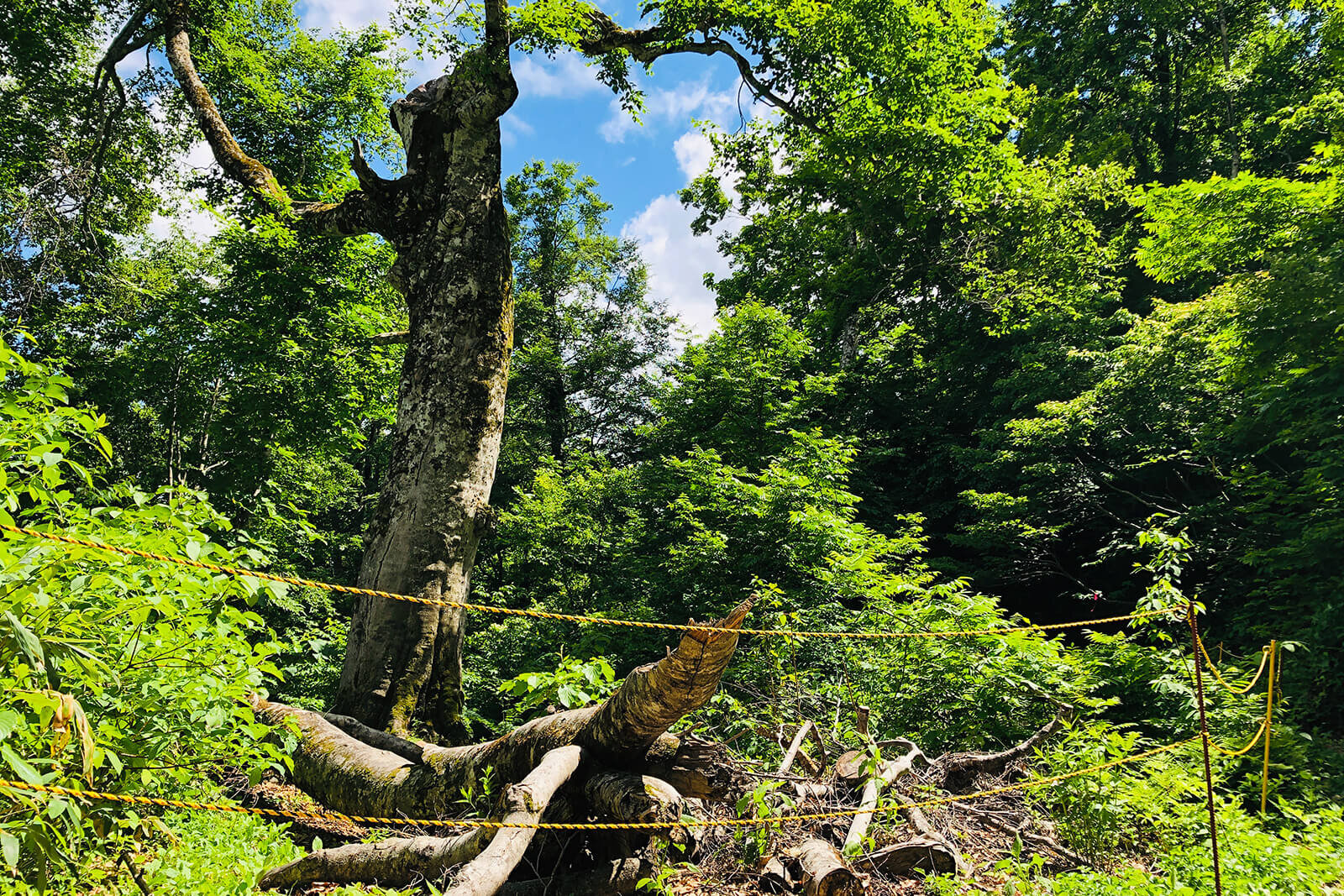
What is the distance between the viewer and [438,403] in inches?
203

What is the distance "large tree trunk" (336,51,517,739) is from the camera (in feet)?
15.7

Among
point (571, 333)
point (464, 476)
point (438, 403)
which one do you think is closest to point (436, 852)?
point (464, 476)

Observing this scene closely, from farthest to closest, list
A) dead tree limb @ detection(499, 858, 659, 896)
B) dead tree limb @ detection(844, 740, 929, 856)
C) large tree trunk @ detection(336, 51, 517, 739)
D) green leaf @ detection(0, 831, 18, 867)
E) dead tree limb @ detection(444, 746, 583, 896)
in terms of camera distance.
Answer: large tree trunk @ detection(336, 51, 517, 739)
dead tree limb @ detection(844, 740, 929, 856)
dead tree limb @ detection(499, 858, 659, 896)
dead tree limb @ detection(444, 746, 583, 896)
green leaf @ detection(0, 831, 18, 867)

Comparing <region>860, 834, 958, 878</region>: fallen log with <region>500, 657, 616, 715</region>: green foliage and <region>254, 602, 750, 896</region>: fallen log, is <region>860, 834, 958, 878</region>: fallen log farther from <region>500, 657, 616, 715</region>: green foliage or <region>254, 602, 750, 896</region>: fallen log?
<region>500, 657, 616, 715</region>: green foliage

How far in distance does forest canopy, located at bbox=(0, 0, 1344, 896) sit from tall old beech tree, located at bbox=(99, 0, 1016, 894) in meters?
0.03

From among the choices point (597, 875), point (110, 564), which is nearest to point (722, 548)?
point (597, 875)

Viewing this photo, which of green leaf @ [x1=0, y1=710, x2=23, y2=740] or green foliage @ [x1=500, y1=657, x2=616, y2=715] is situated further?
green foliage @ [x1=500, y1=657, x2=616, y2=715]

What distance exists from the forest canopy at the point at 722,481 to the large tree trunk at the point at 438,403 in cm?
4

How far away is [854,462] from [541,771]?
12.1 meters

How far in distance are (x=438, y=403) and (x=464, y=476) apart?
60 cm

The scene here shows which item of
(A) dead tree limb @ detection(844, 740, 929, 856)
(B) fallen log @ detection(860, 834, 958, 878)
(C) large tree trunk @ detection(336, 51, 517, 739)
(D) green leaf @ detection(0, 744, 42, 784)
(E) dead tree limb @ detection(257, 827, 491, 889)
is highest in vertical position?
(C) large tree trunk @ detection(336, 51, 517, 739)

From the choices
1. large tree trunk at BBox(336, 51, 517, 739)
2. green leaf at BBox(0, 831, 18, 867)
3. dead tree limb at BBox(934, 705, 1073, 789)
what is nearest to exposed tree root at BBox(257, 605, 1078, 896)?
dead tree limb at BBox(934, 705, 1073, 789)

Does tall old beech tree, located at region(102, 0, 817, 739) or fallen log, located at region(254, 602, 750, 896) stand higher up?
tall old beech tree, located at region(102, 0, 817, 739)

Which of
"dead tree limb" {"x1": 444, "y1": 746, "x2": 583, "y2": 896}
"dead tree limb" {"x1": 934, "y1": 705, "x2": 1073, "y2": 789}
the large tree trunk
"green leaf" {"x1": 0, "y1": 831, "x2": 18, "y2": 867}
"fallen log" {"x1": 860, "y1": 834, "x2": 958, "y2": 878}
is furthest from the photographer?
the large tree trunk
